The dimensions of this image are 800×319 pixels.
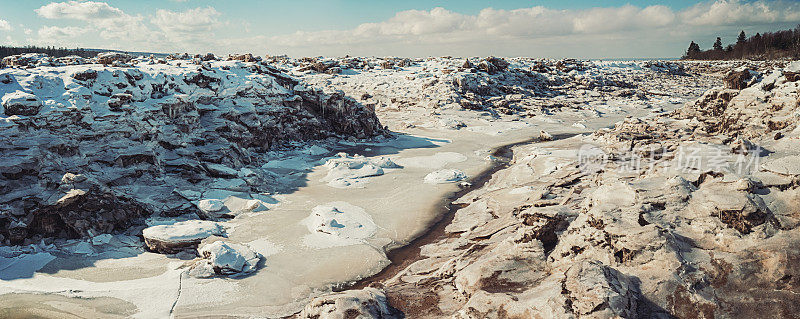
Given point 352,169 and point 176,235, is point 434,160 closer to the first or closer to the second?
point 352,169

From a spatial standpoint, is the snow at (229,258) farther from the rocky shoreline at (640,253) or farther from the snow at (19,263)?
the snow at (19,263)

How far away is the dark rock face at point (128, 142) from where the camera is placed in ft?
33.7

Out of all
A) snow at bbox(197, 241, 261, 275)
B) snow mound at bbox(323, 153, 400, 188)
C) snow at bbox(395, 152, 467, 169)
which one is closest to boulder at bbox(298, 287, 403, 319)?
snow at bbox(197, 241, 261, 275)

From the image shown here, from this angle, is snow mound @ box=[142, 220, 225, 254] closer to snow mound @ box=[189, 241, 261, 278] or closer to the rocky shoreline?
snow mound @ box=[189, 241, 261, 278]

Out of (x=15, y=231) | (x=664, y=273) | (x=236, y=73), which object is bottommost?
(x=15, y=231)

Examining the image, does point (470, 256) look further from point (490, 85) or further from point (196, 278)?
point (490, 85)

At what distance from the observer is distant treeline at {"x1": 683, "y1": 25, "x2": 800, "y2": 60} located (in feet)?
199

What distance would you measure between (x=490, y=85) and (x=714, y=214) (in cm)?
3283

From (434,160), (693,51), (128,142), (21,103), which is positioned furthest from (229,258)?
(693,51)

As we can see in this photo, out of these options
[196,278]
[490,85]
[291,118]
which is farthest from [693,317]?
[490,85]

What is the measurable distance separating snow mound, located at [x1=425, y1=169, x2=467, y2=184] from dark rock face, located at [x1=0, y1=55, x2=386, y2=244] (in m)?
5.90

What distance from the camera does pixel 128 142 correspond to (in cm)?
1343

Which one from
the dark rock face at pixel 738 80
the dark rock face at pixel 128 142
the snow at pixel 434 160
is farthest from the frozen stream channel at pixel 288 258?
the dark rock face at pixel 738 80

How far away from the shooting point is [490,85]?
3791 cm
